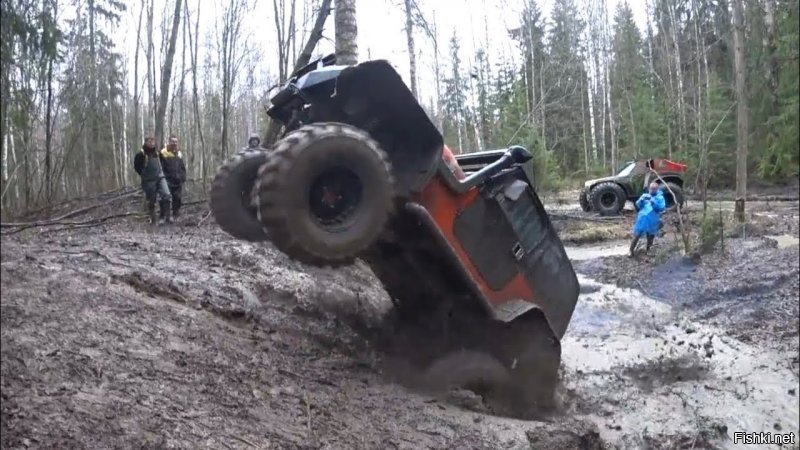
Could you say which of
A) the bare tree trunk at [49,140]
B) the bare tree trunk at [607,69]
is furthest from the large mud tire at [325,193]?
the bare tree trunk at [607,69]

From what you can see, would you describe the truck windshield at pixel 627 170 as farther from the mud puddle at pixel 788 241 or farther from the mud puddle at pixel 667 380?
the mud puddle at pixel 788 241

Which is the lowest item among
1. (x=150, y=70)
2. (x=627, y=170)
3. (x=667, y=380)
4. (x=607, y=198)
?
(x=667, y=380)

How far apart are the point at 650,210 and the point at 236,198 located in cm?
510

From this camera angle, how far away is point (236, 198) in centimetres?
438

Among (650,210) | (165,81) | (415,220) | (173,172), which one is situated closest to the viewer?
(415,220)

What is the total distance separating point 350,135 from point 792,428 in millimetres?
2905

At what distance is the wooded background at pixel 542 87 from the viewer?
6.87ft

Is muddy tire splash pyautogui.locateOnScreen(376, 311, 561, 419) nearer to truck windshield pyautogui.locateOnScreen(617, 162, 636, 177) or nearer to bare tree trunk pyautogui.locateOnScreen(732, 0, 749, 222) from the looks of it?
bare tree trunk pyautogui.locateOnScreen(732, 0, 749, 222)

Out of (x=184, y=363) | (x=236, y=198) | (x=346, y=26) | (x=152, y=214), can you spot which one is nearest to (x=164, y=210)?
(x=152, y=214)

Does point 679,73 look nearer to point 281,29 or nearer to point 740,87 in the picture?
point 740,87

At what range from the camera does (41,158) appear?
2256 mm

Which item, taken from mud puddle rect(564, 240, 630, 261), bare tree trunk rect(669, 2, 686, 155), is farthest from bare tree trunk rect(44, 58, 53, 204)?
mud puddle rect(564, 240, 630, 261)

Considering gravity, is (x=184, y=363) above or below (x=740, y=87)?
below

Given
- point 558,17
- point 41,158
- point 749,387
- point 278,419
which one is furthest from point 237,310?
point 558,17
